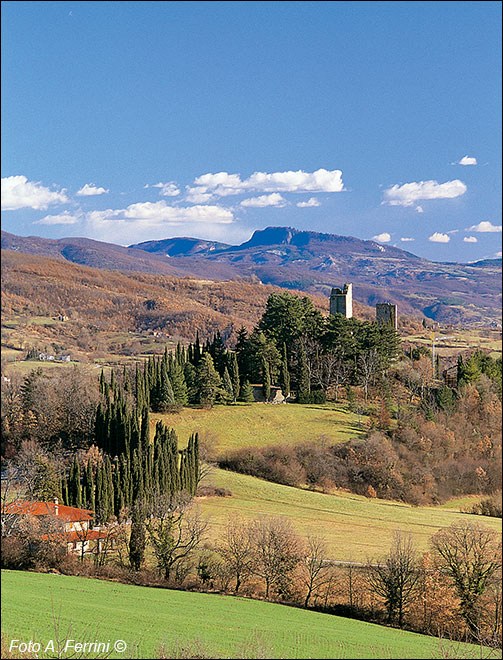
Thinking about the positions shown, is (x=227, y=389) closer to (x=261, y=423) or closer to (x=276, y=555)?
(x=261, y=423)

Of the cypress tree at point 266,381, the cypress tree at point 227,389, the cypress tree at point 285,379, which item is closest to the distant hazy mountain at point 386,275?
the cypress tree at point 227,389

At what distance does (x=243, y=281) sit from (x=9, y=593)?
92742 mm

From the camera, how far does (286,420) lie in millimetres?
34812

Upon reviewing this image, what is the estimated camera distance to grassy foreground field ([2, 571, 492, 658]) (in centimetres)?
1452

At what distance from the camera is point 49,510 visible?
25875 mm

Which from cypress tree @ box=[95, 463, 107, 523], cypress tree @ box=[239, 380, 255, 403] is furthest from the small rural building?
cypress tree @ box=[239, 380, 255, 403]

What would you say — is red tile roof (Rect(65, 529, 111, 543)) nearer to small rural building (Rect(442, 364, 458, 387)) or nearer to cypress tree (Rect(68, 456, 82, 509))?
cypress tree (Rect(68, 456, 82, 509))

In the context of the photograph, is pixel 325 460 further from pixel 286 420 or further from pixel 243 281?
pixel 243 281

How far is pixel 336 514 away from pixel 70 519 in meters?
11.1

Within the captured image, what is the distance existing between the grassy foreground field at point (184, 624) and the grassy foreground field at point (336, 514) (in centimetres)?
328

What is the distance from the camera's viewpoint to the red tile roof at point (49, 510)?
25516mm

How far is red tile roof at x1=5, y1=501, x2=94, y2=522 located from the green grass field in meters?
7.92

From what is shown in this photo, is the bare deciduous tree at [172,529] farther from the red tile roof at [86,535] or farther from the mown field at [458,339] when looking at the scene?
the mown field at [458,339]

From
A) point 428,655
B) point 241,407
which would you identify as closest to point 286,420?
point 241,407
